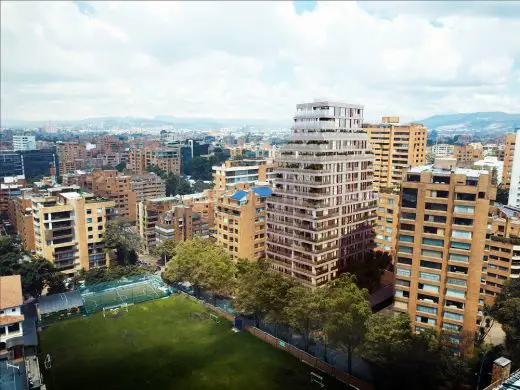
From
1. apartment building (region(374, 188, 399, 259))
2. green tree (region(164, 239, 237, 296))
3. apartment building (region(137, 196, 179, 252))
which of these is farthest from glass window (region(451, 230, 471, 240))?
apartment building (region(137, 196, 179, 252))

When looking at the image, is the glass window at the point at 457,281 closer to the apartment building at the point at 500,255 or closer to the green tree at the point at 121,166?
the apartment building at the point at 500,255

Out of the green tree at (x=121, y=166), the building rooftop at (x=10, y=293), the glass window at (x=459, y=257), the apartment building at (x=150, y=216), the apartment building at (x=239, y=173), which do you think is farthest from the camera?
the green tree at (x=121, y=166)

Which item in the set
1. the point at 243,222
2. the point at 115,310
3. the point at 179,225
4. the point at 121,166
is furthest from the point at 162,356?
the point at 121,166

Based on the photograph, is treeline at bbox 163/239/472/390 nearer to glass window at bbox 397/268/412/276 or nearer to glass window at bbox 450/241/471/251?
glass window at bbox 397/268/412/276

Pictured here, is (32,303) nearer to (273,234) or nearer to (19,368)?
(19,368)

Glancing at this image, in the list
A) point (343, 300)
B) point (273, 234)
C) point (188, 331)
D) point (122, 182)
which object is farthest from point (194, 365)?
point (122, 182)

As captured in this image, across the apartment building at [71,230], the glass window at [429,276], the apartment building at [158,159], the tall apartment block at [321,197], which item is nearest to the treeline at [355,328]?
the glass window at [429,276]
